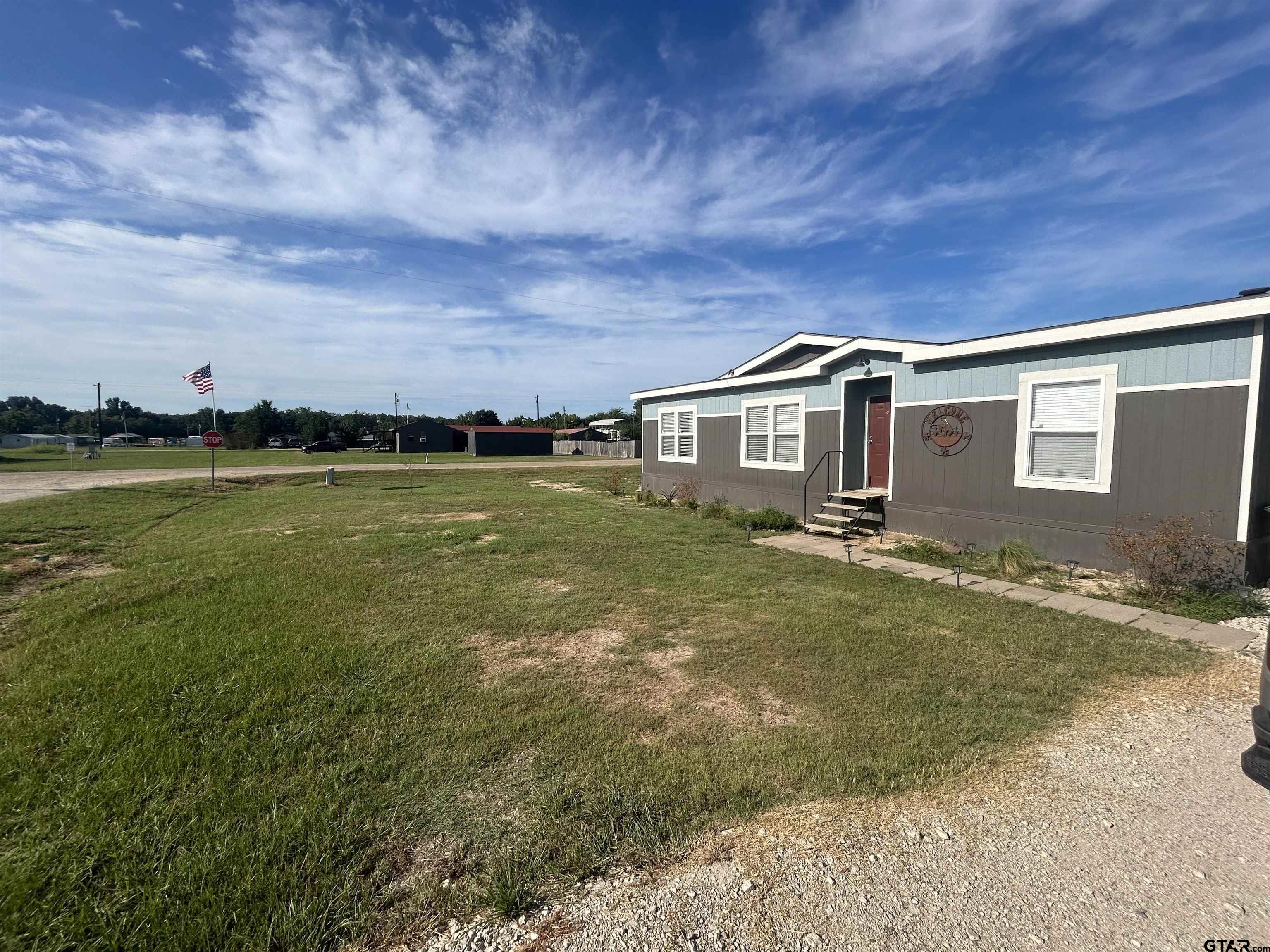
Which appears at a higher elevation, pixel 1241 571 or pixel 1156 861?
pixel 1241 571

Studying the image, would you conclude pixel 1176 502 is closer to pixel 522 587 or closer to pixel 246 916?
pixel 522 587

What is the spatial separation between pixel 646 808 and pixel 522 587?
3797 millimetres

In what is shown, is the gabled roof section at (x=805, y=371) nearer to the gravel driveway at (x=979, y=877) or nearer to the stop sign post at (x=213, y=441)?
the gravel driveway at (x=979, y=877)

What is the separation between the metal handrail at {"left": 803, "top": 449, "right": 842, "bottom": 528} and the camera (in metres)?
9.88

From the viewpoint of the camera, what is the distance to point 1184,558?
5676 mm

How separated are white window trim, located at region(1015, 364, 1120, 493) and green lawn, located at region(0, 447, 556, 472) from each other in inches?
1256

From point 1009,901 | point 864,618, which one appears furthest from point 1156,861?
point 864,618

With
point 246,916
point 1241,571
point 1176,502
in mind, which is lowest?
point 246,916

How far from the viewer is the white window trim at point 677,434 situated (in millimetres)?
13523

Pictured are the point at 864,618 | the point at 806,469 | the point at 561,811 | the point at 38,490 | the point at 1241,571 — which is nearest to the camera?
the point at 561,811

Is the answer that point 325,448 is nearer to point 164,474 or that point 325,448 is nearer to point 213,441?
point 164,474

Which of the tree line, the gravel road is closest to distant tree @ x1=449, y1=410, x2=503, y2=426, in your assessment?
the tree line

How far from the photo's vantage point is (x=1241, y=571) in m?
5.58

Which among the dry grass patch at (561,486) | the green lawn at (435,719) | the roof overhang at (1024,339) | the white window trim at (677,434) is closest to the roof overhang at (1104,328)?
the roof overhang at (1024,339)
